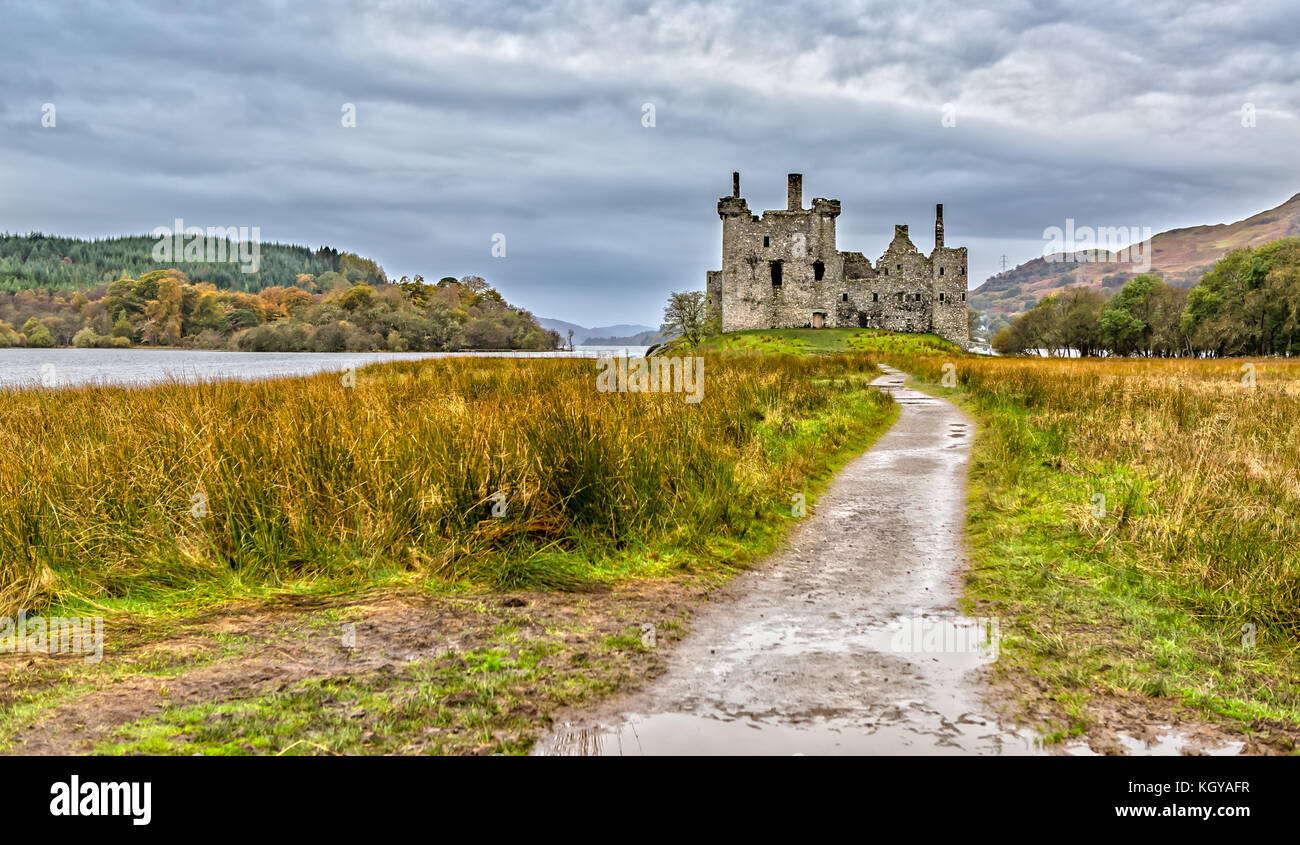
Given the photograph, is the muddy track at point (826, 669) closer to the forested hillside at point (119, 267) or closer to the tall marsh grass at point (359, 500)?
the tall marsh grass at point (359, 500)

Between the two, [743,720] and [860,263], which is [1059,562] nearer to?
[743,720]

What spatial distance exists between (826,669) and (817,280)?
2272 inches

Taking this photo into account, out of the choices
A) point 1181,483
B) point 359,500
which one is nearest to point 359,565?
point 359,500

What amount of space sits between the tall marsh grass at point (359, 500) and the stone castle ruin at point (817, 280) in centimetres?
5231

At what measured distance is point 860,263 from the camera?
60.6m

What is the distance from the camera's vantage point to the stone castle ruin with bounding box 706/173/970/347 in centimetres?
5772

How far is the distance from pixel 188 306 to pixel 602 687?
304 ft

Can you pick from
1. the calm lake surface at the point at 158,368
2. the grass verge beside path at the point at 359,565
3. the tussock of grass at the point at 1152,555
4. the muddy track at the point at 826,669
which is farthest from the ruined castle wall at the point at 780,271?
the muddy track at the point at 826,669

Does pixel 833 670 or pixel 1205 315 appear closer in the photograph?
pixel 833 670

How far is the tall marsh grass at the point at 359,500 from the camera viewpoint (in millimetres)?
4641

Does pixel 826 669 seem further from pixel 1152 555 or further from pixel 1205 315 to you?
pixel 1205 315

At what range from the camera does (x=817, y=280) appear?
58531 millimetres

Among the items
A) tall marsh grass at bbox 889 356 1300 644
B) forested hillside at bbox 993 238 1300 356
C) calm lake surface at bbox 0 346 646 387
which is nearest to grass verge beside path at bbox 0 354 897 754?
tall marsh grass at bbox 889 356 1300 644

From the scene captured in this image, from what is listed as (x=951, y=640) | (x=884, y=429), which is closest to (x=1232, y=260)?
(x=884, y=429)
